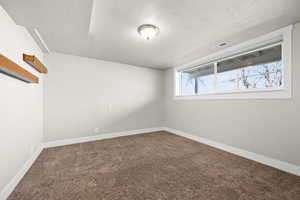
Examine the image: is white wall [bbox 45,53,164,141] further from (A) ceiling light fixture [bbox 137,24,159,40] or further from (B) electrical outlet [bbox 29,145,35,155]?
(A) ceiling light fixture [bbox 137,24,159,40]

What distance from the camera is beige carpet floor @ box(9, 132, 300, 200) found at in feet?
4.54

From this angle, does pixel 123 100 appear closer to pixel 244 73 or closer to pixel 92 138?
pixel 92 138

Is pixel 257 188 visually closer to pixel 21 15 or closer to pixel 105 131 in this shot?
pixel 105 131

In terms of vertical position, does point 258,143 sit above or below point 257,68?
below

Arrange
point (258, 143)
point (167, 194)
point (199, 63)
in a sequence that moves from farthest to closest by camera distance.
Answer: point (199, 63)
point (258, 143)
point (167, 194)

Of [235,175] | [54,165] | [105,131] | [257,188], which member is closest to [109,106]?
[105,131]

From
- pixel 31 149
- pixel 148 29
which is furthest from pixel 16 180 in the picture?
pixel 148 29

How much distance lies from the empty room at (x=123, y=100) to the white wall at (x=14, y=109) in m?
0.02

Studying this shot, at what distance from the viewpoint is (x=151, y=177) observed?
1.71 meters

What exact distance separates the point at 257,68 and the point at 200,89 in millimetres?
1283

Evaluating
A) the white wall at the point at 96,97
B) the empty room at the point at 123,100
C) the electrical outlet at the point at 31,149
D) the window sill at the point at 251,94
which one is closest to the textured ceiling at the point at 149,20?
the empty room at the point at 123,100

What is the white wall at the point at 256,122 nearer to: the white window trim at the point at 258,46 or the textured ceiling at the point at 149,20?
the white window trim at the point at 258,46

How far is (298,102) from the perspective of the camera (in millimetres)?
1800

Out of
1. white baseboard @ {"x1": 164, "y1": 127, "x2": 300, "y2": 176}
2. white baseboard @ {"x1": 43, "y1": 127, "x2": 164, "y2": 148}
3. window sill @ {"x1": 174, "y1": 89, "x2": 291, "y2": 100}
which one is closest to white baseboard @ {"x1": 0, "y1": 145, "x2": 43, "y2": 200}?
white baseboard @ {"x1": 43, "y1": 127, "x2": 164, "y2": 148}
